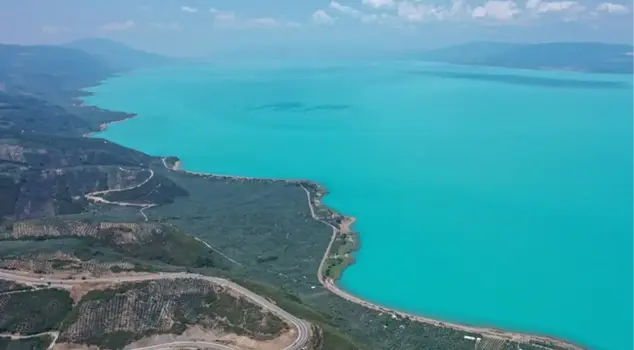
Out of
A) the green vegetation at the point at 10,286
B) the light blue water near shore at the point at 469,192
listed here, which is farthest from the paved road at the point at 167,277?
the light blue water near shore at the point at 469,192

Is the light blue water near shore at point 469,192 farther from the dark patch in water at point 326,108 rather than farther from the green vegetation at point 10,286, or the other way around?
the green vegetation at point 10,286

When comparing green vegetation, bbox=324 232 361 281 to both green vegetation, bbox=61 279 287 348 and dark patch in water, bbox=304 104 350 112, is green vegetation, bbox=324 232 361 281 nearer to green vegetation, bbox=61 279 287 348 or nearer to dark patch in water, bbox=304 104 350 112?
green vegetation, bbox=61 279 287 348

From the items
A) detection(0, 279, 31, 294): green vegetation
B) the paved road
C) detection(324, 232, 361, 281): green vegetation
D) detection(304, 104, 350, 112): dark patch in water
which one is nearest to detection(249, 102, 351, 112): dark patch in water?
detection(304, 104, 350, 112): dark patch in water

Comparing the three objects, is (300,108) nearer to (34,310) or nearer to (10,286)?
(10,286)

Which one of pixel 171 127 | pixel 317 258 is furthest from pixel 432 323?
pixel 171 127

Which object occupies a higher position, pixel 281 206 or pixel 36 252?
pixel 36 252

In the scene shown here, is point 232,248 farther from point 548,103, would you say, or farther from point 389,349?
point 548,103
